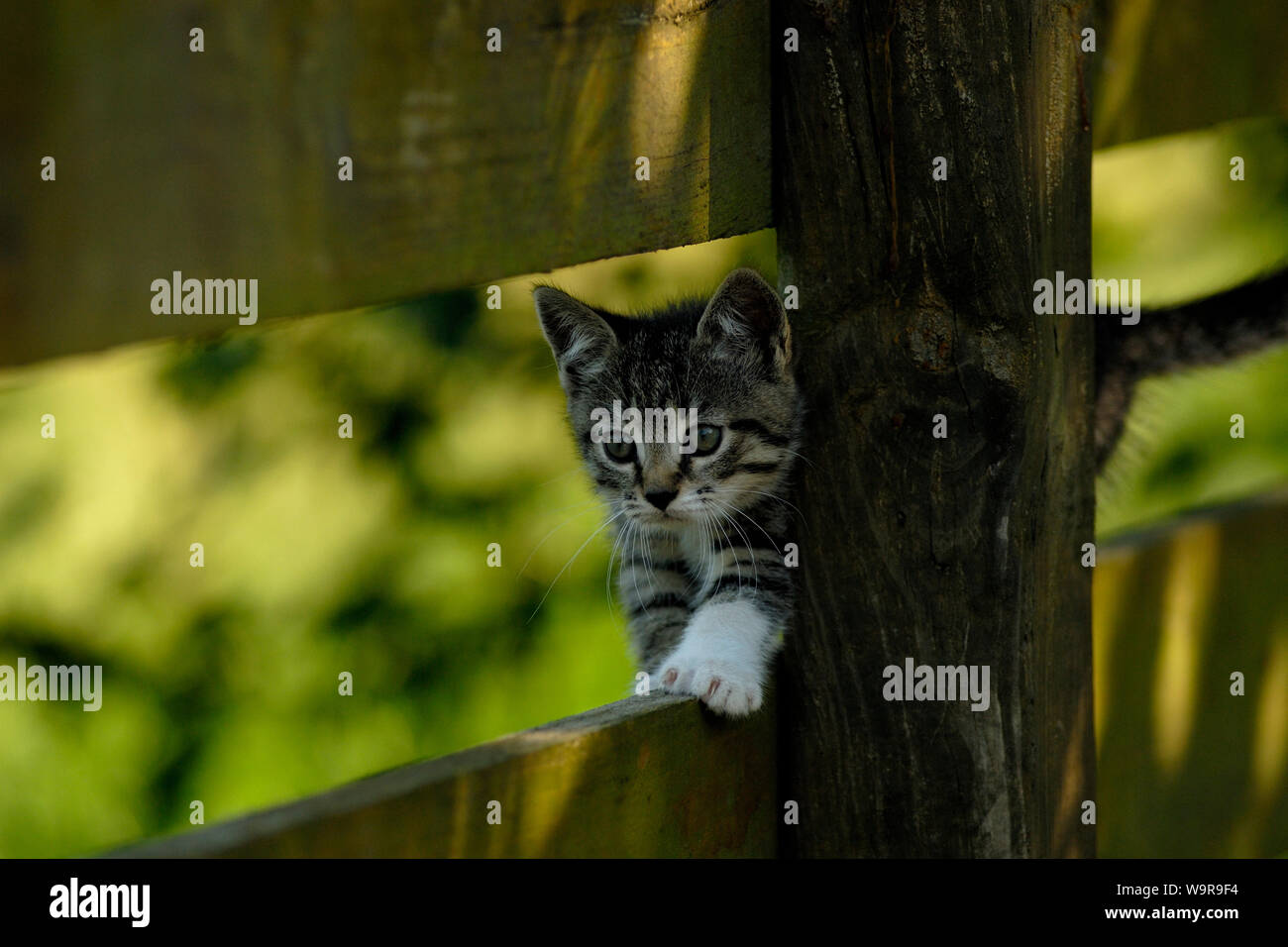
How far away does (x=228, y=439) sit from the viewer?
3682 millimetres

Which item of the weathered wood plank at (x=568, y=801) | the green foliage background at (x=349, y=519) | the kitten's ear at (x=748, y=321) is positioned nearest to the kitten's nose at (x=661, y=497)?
the kitten's ear at (x=748, y=321)

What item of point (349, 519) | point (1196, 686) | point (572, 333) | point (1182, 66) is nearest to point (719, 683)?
point (572, 333)

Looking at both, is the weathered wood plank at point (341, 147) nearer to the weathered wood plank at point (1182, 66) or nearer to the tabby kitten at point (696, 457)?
the tabby kitten at point (696, 457)

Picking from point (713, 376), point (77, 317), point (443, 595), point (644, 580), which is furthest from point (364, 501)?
point (77, 317)

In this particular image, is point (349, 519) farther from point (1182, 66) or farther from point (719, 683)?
point (1182, 66)

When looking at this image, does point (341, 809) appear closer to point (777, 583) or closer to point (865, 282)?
point (865, 282)

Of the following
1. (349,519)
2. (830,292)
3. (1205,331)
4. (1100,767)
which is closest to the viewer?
(830,292)

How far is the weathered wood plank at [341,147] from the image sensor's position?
931 mm

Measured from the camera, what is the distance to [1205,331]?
297cm

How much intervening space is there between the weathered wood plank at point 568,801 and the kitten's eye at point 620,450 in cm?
92

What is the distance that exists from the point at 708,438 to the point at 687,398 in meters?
0.13

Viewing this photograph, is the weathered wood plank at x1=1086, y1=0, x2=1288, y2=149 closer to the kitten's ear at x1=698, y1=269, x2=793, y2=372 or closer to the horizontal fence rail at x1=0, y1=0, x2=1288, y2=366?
the kitten's ear at x1=698, y1=269, x2=793, y2=372

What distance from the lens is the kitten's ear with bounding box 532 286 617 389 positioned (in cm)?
263
